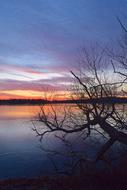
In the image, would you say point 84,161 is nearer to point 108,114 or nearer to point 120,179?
point 108,114

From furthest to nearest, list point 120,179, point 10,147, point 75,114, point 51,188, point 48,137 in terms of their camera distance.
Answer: point 48,137 → point 10,147 → point 75,114 → point 51,188 → point 120,179

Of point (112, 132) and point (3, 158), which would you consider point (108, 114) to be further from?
point (3, 158)

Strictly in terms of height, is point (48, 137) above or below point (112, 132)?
below

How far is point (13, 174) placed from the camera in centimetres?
1575

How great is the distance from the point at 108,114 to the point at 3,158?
10.1 metres

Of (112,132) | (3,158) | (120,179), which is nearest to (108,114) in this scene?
(112,132)

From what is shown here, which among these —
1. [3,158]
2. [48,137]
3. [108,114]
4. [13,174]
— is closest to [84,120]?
[108,114]

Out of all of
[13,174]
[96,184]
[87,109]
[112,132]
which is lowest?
[13,174]

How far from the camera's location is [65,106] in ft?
48.0

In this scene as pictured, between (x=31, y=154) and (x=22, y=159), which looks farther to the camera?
(x=31, y=154)

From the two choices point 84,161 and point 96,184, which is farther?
point 84,161

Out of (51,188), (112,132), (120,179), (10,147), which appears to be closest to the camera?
(120,179)

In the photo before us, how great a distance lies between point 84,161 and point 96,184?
2759 millimetres

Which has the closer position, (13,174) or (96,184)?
(96,184)
